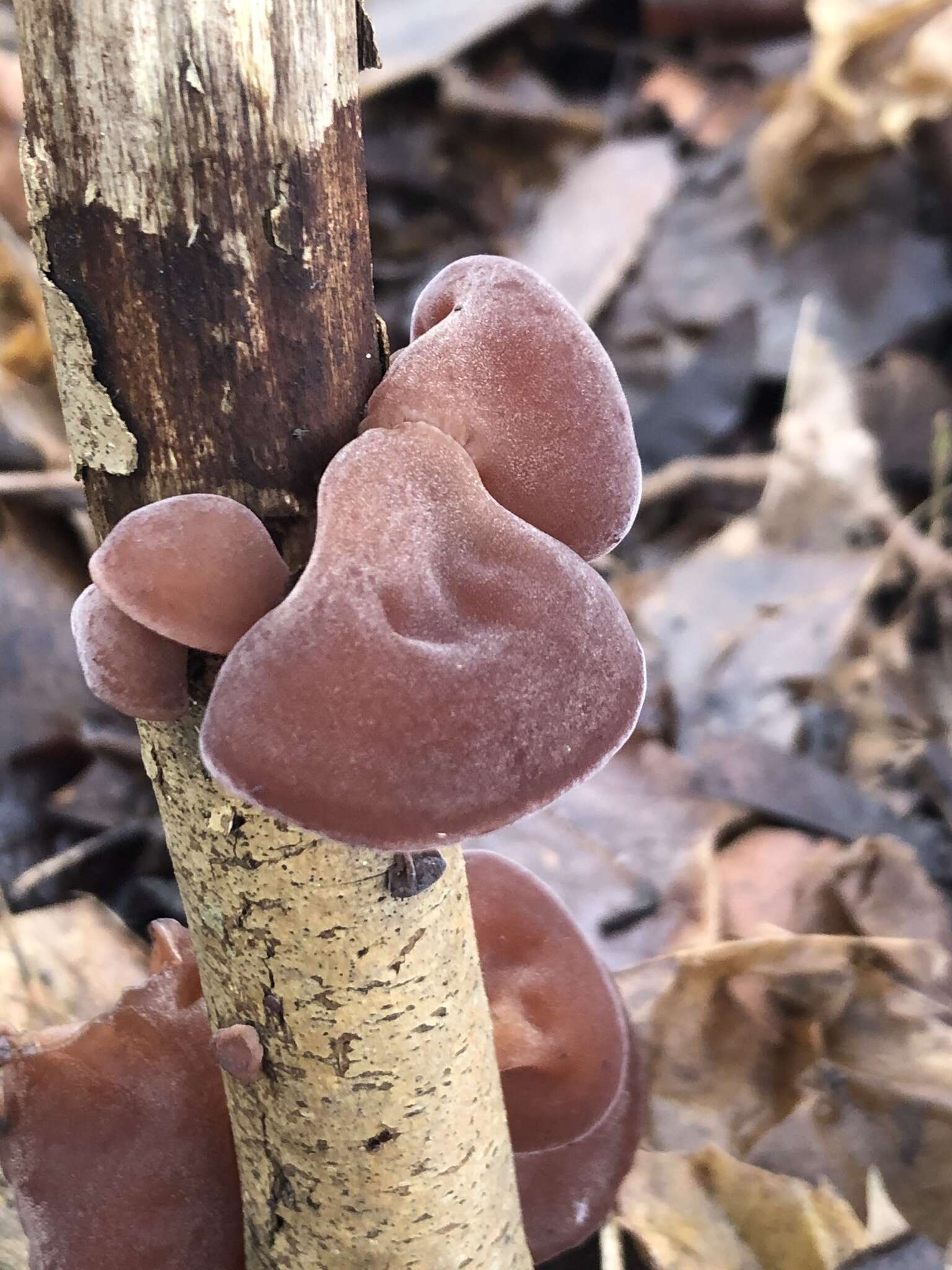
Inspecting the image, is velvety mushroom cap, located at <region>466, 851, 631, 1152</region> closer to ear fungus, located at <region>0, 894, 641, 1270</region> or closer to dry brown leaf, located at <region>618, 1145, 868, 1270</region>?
ear fungus, located at <region>0, 894, 641, 1270</region>

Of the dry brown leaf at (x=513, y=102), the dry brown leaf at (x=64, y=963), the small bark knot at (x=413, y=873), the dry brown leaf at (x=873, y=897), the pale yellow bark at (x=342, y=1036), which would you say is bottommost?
the dry brown leaf at (x=873, y=897)

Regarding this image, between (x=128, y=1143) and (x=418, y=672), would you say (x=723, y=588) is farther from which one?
(x=418, y=672)

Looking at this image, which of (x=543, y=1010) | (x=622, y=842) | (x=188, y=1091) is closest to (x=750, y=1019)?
(x=622, y=842)

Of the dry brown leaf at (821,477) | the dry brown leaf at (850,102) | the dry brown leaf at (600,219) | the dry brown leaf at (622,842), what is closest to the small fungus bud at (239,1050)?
the dry brown leaf at (622,842)

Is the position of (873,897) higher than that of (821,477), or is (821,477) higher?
(821,477)

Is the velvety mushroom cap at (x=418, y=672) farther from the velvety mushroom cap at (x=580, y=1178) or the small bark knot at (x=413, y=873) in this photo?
the velvety mushroom cap at (x=580, y=1178)

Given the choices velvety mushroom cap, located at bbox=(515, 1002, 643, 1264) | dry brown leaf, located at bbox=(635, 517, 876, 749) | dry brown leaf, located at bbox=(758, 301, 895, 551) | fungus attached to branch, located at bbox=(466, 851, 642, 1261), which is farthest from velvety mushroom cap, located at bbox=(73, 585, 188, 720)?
dry brown leaf, located at bbox=(758, 301, 895, 551)
